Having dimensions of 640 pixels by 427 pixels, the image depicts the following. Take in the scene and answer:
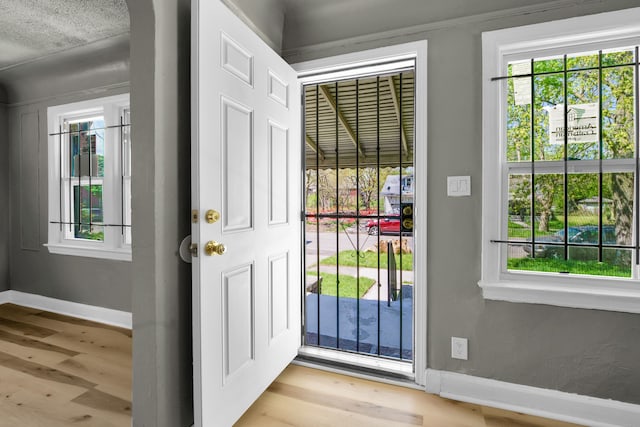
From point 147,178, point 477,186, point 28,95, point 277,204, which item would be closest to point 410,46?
point 477,186

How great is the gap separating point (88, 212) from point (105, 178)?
51 cm

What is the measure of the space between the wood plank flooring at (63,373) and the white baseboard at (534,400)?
1813mm

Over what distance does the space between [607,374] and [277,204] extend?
202 cm

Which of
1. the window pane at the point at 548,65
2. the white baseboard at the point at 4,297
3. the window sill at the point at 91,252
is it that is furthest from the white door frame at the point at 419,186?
the white baseboard at the point at 4,297

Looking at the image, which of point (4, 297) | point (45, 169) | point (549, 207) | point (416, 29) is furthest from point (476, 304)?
point (4, 297)

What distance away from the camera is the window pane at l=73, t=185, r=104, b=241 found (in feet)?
10.8

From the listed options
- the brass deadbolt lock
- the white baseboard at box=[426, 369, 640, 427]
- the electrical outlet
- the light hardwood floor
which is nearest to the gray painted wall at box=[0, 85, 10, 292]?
the light hardwood floor

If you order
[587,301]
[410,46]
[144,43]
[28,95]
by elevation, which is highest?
[28,95]

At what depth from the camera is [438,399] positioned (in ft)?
6.23

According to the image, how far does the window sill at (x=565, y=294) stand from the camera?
1.62 m

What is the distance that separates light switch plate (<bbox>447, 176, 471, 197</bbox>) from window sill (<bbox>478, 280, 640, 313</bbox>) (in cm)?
52

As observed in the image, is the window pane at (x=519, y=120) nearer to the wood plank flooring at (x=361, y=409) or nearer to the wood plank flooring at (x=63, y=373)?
the wood plank flooring at (x=361, y=409)

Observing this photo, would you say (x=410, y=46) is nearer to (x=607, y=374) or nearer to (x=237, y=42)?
(x=237, y=42)

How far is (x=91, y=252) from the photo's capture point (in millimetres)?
Answer: 3217
